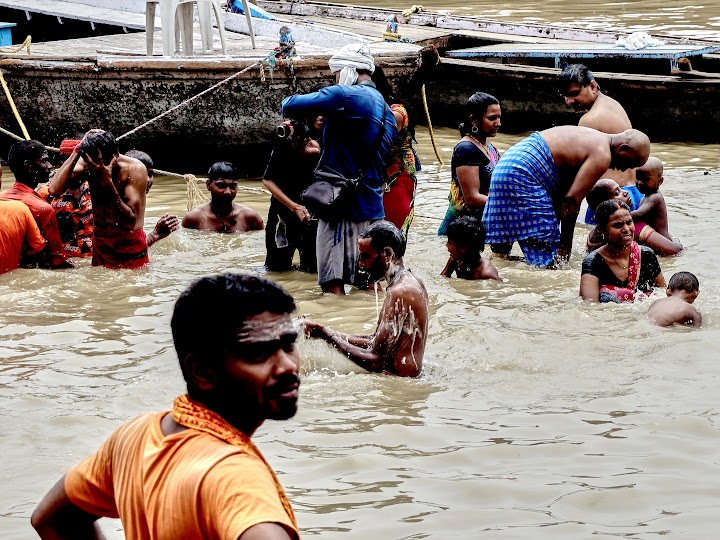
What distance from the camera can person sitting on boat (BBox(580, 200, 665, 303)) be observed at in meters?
6.34

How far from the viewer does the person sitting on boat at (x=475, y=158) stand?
7.51 meters

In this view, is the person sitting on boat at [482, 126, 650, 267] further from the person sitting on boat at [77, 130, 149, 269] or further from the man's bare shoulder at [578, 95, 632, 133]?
the person sitting on boat at [77, 130, 149, 269]

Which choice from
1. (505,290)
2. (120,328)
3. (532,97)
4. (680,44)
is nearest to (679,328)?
(505,290)

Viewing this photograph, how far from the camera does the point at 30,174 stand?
730 cm

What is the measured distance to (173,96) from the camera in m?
11.0

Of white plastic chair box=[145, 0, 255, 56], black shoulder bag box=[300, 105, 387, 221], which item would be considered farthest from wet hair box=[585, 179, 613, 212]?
white plastic chair box=[145, 0, 255, 56]

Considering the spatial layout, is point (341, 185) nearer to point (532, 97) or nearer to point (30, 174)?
point (30, 174)

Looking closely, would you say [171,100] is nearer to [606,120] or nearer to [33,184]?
[33,184]

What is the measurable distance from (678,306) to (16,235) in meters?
4.22

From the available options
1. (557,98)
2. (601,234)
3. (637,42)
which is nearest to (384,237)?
(601,234)

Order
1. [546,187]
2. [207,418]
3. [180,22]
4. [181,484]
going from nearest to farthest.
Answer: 1. [181,484]
2. [207,418]
3. [546,187]
4. [180,22]

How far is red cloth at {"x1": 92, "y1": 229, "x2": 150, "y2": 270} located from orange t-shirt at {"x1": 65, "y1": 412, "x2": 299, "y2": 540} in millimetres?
5480

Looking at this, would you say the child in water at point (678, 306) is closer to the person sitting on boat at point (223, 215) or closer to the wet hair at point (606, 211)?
the wet hair at point (606, 211)

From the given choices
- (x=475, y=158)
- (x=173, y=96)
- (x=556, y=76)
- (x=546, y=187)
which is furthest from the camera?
(x=556, y=76)
